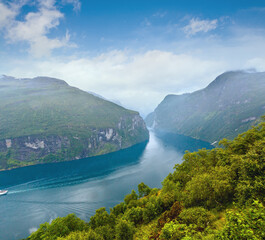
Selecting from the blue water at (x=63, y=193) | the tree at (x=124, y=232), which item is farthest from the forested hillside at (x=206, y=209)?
the blue water at (x=63, y=193)

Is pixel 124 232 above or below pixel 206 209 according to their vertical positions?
below

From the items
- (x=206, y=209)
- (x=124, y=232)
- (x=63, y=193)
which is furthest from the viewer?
(x=63, y=193)

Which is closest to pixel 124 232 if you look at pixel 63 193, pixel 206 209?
pixel 206 209

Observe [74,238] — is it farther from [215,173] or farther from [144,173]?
[144,173]

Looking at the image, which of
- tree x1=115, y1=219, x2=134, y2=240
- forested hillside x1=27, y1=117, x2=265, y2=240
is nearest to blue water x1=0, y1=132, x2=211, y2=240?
forested hillside x1=27, y1=117, x2=265, y2=240

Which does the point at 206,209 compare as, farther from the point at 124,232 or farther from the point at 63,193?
the point at 63,193

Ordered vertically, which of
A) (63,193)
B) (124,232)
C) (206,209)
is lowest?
(63,193)

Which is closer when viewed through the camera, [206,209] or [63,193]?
[206,209]

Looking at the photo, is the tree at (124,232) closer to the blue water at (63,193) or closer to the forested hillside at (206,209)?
the forested hillside at (206,209)

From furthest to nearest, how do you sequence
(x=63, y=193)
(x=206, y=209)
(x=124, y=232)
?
(x=63, y=193) < (x=124, y=232) < (x=206, y=209)
